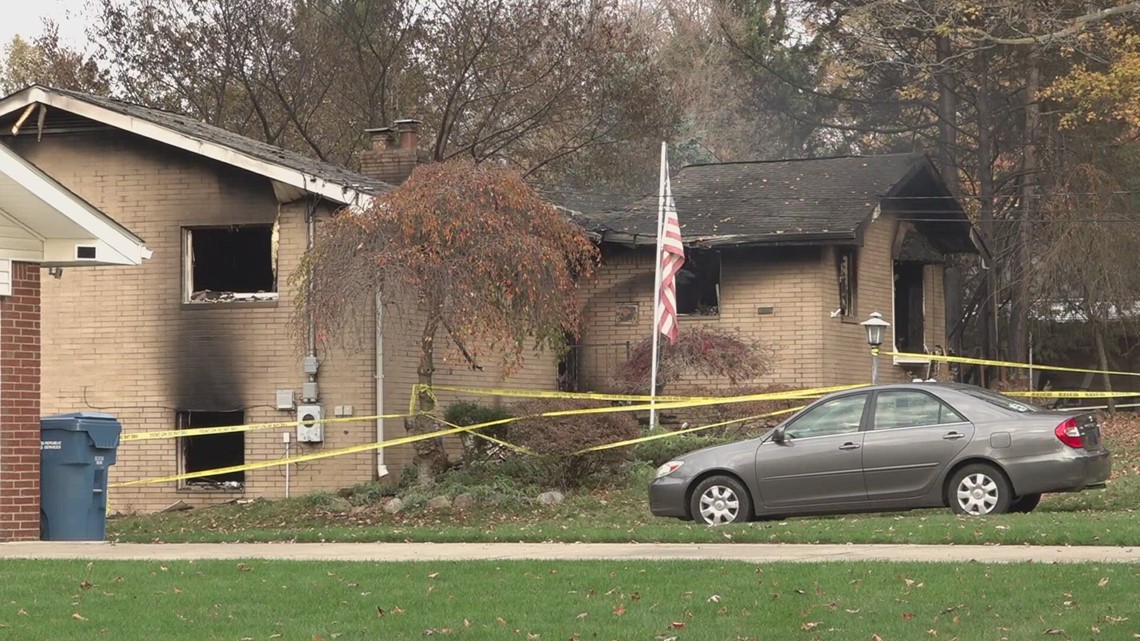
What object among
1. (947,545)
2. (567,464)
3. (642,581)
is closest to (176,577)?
(642,581)

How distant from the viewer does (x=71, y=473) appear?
1761 cm

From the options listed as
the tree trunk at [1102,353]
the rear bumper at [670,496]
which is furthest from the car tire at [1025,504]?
the tree trunk at [1102,353]

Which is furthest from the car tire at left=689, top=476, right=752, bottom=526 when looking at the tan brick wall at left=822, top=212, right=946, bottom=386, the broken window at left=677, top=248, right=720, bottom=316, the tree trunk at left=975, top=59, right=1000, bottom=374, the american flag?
the tree trunk at left=975, top=59, right=1000, bottom=374

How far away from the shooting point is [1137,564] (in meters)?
12.0

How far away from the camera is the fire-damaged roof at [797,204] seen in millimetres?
28469

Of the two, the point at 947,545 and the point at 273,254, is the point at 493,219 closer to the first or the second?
the point at 273,254

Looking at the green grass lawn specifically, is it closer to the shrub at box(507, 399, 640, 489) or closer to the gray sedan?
the gray sedan

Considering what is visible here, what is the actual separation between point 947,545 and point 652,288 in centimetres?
1551

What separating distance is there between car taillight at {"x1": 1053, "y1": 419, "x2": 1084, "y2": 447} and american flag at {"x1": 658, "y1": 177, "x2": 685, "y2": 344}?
9.55 meters

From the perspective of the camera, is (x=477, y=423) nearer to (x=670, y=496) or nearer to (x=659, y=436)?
(x=659, y=436)

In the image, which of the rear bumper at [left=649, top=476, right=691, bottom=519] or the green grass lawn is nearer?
the green grass lawn

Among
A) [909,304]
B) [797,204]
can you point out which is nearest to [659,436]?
[797,204]

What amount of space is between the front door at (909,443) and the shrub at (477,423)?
673cm

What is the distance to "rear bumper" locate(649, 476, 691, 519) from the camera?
17453 mm
